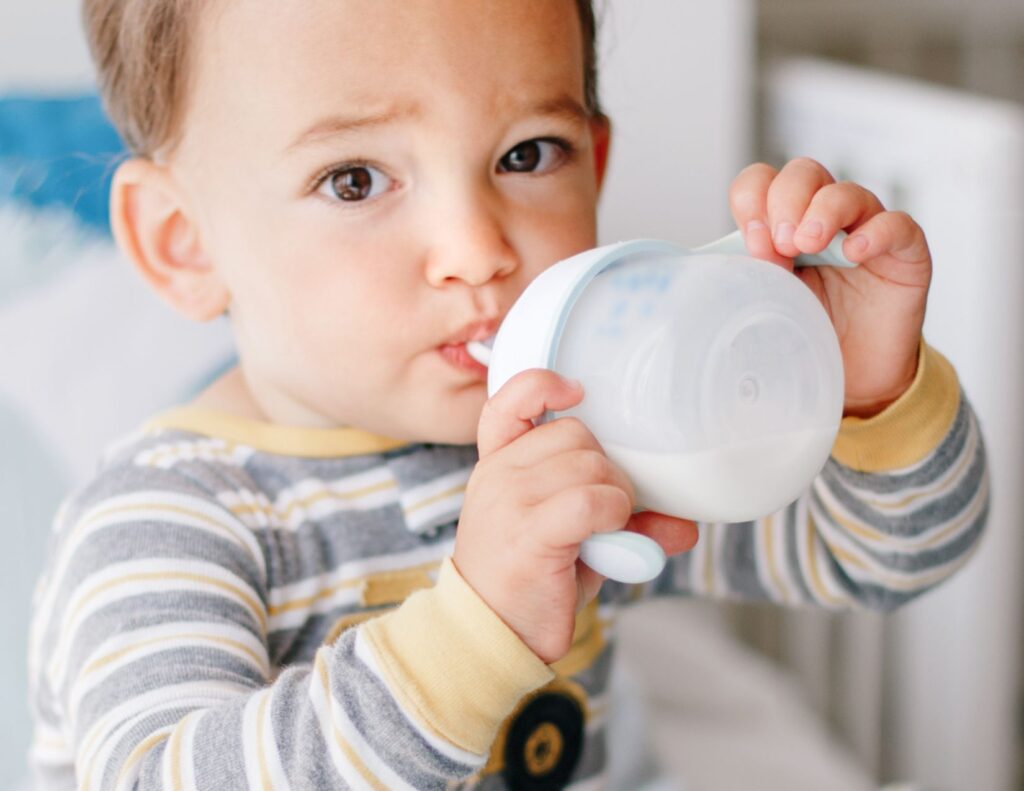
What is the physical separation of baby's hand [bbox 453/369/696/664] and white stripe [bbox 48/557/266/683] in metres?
0.15

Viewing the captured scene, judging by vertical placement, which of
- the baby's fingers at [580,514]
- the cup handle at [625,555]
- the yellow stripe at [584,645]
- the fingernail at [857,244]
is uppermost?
the fingernail at [857,244]

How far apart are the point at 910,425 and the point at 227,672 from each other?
0.32 metres

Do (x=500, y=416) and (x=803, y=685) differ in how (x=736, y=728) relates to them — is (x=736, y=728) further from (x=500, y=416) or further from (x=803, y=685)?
(x=500, y=416)

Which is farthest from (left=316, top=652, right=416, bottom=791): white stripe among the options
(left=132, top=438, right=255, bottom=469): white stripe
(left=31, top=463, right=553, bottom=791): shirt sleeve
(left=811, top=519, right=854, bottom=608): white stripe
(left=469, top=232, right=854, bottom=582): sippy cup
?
(left=811, top=519, right=854, bottom=608): white stripe

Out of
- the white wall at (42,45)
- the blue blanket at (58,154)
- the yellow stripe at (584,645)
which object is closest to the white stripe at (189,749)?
the yellow stripe at (584,645)

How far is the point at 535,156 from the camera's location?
1.93 feet

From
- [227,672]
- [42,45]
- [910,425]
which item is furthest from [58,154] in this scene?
[910,425]

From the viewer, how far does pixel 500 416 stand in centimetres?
44

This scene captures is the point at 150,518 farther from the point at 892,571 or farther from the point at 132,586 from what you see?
the point at 892,571

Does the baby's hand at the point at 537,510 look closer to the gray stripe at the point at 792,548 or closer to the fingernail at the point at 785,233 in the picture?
the fingernail at the point at 785,233

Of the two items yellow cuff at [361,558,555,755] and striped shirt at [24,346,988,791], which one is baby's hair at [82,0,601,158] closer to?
striped shirt at [24,346,988,791]

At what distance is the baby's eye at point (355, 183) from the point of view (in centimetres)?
56

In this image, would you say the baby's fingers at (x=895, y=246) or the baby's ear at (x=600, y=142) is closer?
the baby's fingers at (x=895, y=246)

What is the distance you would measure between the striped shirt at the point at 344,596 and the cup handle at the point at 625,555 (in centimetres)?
4
